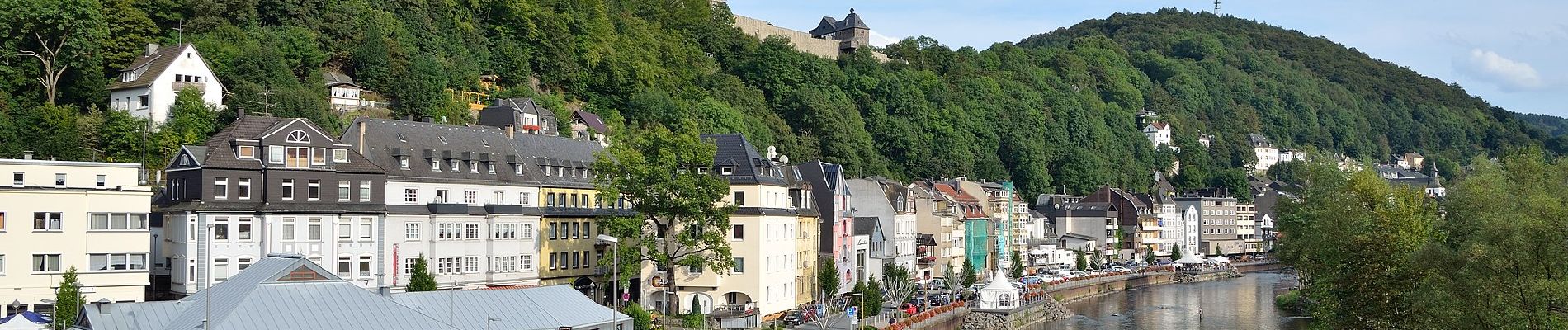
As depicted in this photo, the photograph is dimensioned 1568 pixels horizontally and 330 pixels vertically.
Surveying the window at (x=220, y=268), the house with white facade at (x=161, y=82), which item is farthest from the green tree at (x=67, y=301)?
the house with white facade at (x=161, y=82)

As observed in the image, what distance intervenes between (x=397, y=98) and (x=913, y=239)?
3304 cm

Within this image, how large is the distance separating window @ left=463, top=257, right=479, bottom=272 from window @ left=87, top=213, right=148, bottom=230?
12.7 m

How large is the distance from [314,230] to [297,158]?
2688 mm

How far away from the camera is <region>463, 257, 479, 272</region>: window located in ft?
205

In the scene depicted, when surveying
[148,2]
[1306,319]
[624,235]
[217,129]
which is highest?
[148,2]

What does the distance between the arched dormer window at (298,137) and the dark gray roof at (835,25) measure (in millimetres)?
126001

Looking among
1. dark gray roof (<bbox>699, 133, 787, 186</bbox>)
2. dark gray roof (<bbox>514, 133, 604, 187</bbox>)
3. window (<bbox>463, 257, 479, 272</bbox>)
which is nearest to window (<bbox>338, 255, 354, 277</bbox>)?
window (<bbox>463, 257, 479, 272</bbox>)

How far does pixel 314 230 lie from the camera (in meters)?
57.1

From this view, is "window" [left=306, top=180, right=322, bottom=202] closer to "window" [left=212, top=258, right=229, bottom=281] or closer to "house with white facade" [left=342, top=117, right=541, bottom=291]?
"house with white facade" [left=342, top=117, right=541, bottom=291]

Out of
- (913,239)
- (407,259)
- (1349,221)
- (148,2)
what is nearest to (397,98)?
(148,2)

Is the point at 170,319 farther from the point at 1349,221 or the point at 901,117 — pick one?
the point at 901,117

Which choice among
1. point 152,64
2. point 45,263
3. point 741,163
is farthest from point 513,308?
point 152,64

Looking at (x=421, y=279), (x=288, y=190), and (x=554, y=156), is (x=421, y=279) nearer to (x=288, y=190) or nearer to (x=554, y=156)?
(x=288, y=190)

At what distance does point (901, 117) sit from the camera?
471 feet
